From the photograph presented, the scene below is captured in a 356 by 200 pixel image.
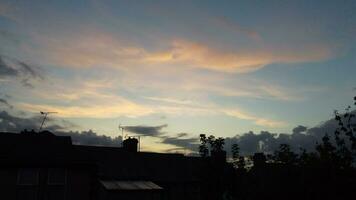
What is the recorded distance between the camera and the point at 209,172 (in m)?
34.9

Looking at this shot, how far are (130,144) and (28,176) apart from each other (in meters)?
14.6

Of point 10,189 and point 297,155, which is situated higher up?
point 297,155

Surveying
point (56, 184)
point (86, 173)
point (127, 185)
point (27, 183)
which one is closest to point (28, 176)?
point (27, 183)

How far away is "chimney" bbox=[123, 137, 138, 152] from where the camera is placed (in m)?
38.3

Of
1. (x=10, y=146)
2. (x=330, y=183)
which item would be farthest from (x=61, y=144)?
(x=330, y=183)

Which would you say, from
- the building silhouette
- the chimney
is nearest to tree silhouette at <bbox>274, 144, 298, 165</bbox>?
the building silhouette

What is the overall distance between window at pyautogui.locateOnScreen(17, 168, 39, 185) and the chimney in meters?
13.9

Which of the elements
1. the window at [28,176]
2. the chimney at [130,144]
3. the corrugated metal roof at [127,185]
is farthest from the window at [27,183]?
the chimney at [130,144]

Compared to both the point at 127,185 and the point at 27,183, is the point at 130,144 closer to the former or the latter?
the point at 127,185

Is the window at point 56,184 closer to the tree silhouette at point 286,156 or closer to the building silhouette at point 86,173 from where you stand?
the building silhouette at point 86,173

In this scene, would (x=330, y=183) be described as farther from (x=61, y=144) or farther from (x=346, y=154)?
(x=61, y=144)

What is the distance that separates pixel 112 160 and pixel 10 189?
35.9 feet

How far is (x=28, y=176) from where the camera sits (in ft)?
81.1

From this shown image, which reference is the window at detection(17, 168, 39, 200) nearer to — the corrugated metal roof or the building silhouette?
the building silhouette
